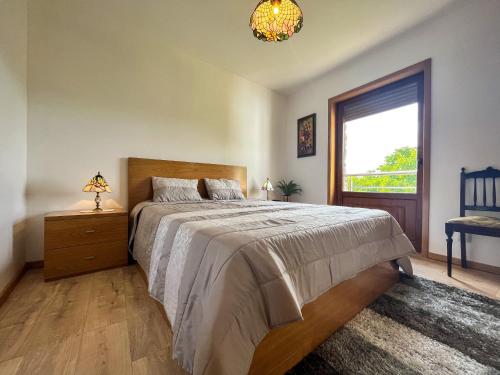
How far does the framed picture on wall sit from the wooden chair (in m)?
2.05

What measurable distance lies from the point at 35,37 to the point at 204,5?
1.73 metres

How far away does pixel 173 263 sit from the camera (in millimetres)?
1124

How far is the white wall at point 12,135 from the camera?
1527 mm

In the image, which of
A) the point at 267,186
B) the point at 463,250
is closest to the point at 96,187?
the point at 267,186

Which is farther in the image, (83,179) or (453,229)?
(83,179)

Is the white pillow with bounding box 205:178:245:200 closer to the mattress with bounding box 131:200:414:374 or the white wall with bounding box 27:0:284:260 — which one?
the white wall with bounding box 27:0:284:260

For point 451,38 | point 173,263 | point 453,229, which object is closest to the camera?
point 173,263

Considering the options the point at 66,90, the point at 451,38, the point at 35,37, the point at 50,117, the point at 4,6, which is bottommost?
the point at 50,117

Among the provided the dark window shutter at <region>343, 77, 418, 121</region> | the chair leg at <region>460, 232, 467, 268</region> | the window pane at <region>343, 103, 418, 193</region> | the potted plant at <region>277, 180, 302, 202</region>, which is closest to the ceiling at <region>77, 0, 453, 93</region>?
the dark window shutter at <region>343, 77, 418, 121</region>

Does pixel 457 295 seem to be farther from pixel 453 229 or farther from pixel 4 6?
pixel 4 6

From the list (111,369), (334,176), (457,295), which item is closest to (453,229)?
(457,295)

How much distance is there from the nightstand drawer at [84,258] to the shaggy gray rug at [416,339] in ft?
6.34

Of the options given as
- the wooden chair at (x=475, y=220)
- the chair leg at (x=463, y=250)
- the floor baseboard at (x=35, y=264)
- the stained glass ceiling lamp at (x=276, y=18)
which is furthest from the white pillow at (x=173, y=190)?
the chair leg at (x=463, y=250)

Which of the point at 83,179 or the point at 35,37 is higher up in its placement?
the point at 35,37
